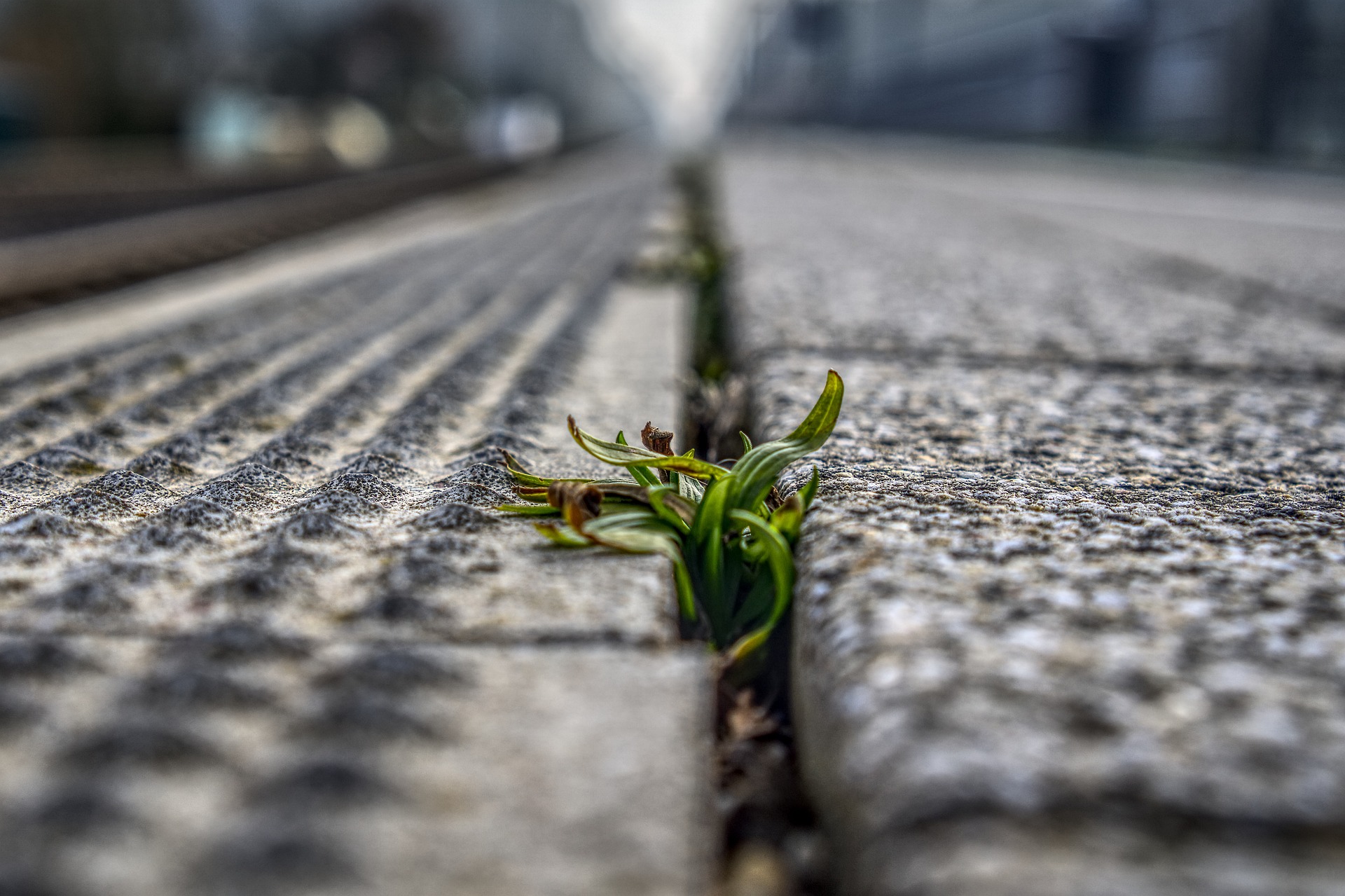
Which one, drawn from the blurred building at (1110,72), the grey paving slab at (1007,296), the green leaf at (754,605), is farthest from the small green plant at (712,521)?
the blurred building at (1110,72)

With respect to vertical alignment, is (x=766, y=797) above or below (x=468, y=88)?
below

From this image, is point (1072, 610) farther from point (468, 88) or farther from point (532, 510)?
point (468, 88)

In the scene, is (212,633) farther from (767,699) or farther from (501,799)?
(767,699)

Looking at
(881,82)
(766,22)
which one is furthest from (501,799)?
(766,22)

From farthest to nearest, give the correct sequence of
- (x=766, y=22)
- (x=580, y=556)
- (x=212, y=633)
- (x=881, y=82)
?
(x=766, y=22) < (x=881, y=82) < (x=580, y=556) < (x=212, y=633)

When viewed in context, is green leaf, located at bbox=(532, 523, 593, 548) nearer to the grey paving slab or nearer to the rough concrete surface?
the rough concrete surface

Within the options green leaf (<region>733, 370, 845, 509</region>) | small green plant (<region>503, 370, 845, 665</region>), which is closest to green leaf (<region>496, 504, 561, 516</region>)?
small green plant (<region>503, 370, 845, 665</region>)

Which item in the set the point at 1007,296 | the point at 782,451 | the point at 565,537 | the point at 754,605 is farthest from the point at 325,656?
the point at 1007,296
